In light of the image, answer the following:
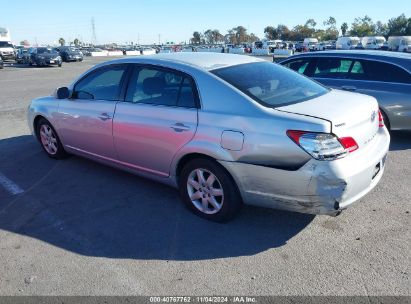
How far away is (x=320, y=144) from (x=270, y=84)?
3.40ft

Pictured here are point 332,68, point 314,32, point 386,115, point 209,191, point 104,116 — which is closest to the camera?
point 209,191

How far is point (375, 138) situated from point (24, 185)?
167 inches

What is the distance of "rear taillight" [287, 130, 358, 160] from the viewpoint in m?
2.94

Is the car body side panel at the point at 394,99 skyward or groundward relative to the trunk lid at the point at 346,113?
groundward

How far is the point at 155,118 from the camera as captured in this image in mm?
3871

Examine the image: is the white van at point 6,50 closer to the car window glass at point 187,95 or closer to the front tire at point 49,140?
the front tire at point 49,140

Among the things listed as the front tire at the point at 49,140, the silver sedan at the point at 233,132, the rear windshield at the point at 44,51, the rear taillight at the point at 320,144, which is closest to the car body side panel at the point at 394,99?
the silver sedan at the point at 233,132

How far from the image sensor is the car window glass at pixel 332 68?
6.38 meters

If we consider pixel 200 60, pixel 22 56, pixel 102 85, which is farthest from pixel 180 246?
pixel 22 56

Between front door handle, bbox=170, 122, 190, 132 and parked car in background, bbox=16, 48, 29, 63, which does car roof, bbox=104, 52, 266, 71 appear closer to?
front door handle, bbox=170, 122, 190, 132

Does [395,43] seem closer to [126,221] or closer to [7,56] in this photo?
[7,56]

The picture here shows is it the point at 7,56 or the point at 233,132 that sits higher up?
the point at 233,132

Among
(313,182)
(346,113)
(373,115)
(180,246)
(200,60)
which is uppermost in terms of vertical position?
(200,60)

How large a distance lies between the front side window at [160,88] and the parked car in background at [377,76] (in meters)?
3.57
